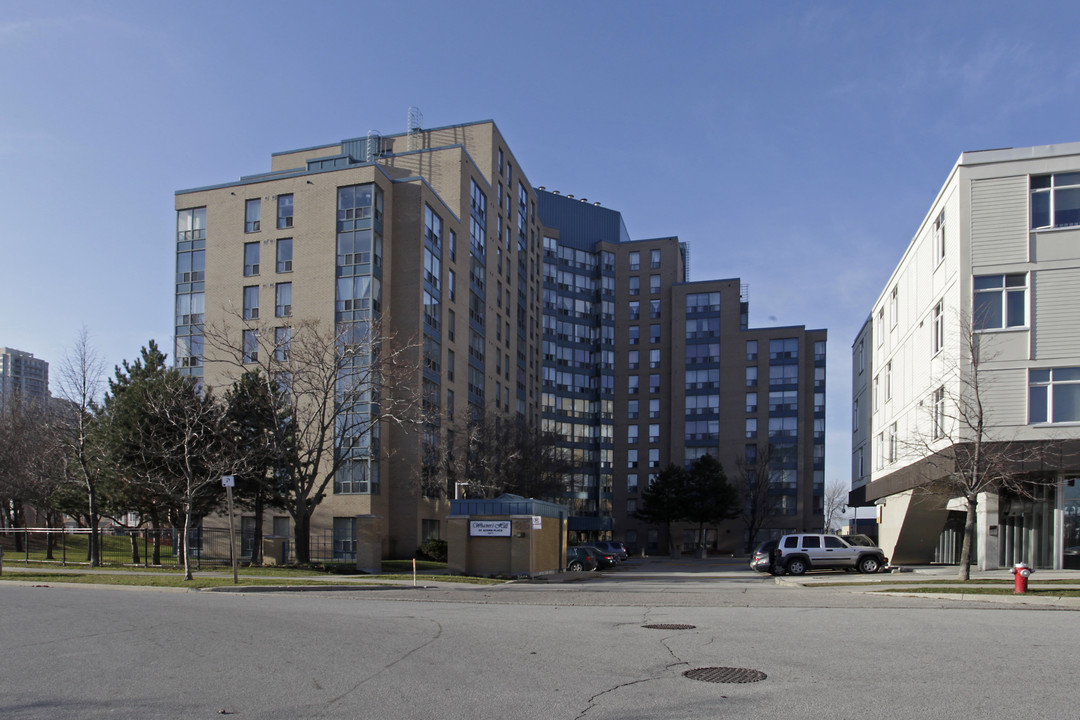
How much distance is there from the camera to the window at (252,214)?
52.7 m

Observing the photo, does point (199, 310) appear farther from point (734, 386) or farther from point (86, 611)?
point (734, 386)

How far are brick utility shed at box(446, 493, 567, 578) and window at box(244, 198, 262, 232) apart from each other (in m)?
26.8

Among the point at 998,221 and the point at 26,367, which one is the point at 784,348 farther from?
the point at 26,367

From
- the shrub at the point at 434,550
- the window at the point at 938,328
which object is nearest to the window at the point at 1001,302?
the window at the point at 938,328

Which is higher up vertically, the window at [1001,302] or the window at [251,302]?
the window at [251,302]

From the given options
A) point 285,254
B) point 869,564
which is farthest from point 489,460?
point 869,564

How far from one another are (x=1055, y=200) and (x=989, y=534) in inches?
470

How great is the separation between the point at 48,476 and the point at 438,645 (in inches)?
1772

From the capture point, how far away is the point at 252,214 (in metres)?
53.0

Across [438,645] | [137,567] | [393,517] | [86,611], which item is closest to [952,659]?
[438,645]

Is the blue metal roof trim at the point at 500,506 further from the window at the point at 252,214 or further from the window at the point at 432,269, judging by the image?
the window at the point at 252,214

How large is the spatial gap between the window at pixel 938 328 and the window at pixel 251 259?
36970 mm

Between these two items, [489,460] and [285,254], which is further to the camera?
[285,254]

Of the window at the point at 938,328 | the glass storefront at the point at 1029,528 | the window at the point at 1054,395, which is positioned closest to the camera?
the window at the point at 1054,395
